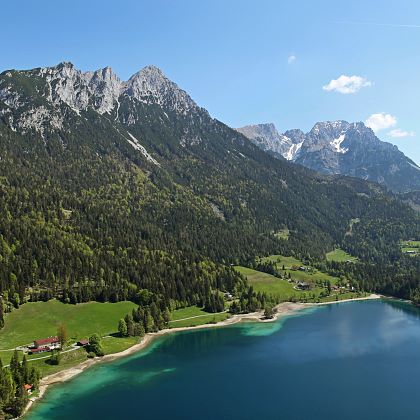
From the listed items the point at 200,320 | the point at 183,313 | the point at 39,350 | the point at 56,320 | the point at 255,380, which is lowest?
the point at 255,380

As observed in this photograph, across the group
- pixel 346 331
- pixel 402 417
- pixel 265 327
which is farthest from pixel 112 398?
pixel 346 331

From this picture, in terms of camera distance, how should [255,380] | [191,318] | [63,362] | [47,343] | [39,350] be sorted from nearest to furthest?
[255,380] → [63,362] → [39,350] → [47,343] → [191,318]

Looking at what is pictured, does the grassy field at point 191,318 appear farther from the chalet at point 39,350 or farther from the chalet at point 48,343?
the chalet at point 39,350

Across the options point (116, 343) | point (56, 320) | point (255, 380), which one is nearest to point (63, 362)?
point (116, 343)

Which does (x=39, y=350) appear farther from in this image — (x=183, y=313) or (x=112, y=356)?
(x=183, y=313)

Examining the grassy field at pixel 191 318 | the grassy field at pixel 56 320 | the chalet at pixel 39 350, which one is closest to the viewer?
the chalet at pixel 39 350

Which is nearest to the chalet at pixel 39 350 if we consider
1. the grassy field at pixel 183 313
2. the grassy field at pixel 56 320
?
the grassy field at pixel 56 320

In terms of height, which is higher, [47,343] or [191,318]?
[47,343]
